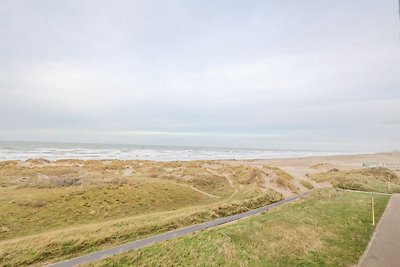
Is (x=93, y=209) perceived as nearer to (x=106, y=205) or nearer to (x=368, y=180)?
(x=106, y=205)

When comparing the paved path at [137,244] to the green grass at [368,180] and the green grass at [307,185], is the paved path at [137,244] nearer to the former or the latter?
the green grass at [307,185]

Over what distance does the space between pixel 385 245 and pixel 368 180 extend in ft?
119

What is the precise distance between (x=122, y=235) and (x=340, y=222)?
65.3 feet

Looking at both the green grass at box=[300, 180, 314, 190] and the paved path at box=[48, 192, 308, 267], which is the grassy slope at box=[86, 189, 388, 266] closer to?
the paved path at box=[48, 192, 308, 267]

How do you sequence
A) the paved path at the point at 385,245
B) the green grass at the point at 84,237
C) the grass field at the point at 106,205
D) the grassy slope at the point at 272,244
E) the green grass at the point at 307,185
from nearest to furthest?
the paved path at the point at 385,245, the grassy slope at the point at 272,244, the green grass at the point at 84,237, the grass field at the point at 106,205, the green grass at the point at 307,185

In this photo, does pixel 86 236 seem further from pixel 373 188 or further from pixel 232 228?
pixel 373 188

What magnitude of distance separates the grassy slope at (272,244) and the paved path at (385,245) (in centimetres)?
59

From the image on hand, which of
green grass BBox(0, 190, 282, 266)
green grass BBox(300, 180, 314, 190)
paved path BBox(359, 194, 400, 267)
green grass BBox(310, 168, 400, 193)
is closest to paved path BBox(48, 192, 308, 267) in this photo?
green grass BBox(0, 190, 282, 266)

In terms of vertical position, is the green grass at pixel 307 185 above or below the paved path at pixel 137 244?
above

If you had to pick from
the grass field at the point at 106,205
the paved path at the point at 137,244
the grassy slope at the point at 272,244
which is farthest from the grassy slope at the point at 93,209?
the grassy slope at the point at 272,244

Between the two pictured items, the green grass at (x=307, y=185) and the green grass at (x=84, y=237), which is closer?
the green grass at (x=84, y=237)

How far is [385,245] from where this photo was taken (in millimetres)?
18328

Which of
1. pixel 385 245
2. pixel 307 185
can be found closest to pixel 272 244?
pixel 385 245

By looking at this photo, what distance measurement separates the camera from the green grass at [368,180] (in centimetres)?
4459
